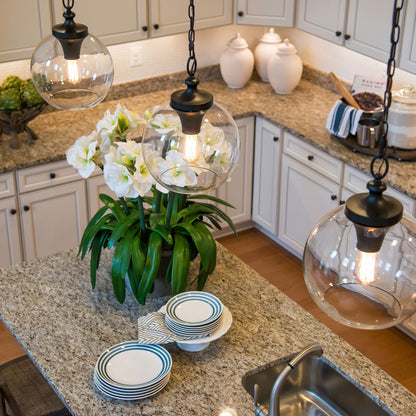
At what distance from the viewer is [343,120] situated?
3.86 metres

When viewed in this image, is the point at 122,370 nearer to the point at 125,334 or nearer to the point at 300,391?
the point at 125,334

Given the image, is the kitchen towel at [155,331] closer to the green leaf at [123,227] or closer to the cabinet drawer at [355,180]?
the green leaf at [123,227]

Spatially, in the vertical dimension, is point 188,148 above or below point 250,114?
above

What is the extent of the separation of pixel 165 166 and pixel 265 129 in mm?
2907

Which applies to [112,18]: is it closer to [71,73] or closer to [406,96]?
[406,96]

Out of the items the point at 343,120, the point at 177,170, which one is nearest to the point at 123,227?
the point at 177,170

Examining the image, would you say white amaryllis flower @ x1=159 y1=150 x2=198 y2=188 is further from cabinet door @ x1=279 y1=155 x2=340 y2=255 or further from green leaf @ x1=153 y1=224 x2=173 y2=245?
cabinet door @ x1=279 y1=155 x2=340 y2=255

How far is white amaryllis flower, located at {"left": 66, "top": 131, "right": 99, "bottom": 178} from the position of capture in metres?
2.28

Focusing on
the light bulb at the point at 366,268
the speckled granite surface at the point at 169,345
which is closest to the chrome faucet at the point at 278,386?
the speckled granite surface at the point at 169,345

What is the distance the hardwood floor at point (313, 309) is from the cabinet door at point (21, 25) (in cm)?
158

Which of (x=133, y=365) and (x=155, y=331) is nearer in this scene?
(x=133, y=365)

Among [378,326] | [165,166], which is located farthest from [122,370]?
[378,326]

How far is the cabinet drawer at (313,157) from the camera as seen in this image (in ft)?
12.9

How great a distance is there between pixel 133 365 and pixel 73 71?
0.91 metres
